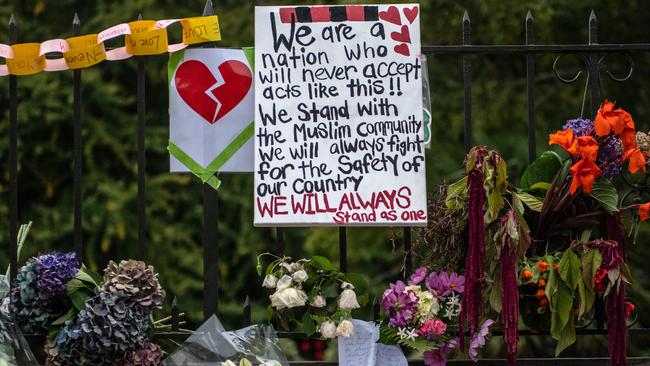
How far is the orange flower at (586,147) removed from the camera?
139 inches

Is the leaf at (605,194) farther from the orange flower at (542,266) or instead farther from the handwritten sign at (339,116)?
the handwritten sign at (339,116)

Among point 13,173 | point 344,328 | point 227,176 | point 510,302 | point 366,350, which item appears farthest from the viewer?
point 227,176

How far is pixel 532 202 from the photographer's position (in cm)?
369

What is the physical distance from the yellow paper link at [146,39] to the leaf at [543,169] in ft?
4.76

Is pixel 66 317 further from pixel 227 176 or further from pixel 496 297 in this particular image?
pixel 227 176

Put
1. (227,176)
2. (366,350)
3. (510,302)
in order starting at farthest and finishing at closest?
(227,176) → (366,350) → (510,302)

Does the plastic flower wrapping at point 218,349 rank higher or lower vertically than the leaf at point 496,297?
lower

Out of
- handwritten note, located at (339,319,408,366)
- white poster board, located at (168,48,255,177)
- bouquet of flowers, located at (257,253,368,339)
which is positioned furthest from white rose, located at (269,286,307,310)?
white poster board, located at (168,48,255,177)

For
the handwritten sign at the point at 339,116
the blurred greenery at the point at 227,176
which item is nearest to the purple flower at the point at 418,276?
the handwritten sign at the point at 339,116

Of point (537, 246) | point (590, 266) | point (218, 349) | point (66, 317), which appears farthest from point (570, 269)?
point (66, 317)

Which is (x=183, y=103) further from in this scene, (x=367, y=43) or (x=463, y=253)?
(x=463, y=253)

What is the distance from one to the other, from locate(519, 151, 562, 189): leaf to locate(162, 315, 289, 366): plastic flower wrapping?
112 cm

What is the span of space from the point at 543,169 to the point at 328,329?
100cm

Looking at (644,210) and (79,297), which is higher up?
(644,210)
